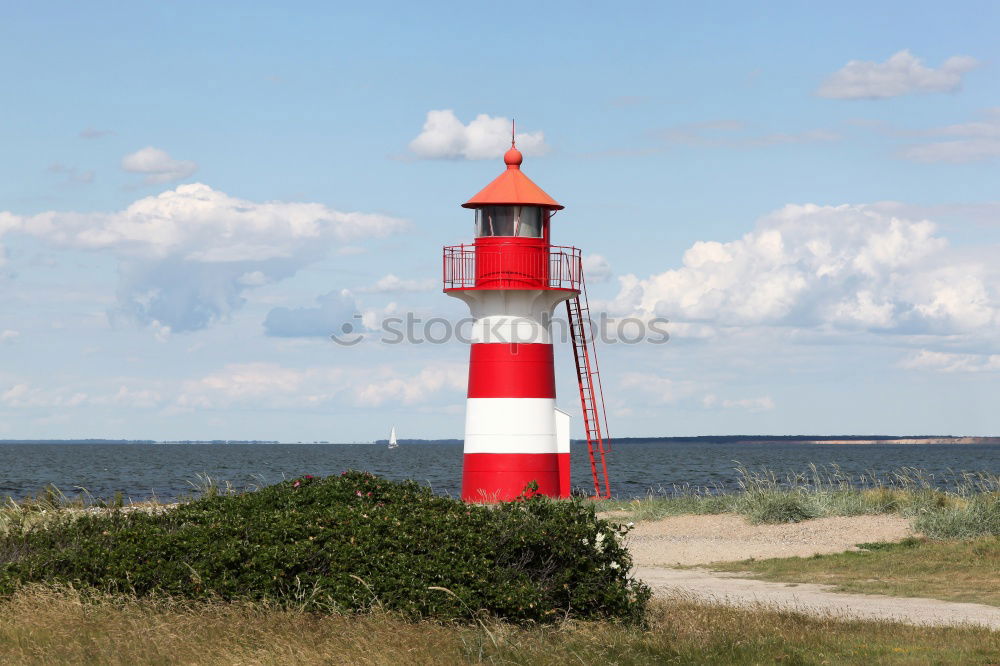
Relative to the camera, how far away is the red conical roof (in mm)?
25391

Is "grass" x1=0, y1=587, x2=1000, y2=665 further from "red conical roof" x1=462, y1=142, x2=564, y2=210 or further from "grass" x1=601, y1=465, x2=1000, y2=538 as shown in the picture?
"red conical roof" x1=462, y1=142, x2=564, y2=210

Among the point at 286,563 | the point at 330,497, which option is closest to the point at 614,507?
the point at 330,497

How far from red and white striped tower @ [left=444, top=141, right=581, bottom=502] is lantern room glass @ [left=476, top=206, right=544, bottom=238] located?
0.02m

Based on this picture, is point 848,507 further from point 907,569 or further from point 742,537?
point 907,569

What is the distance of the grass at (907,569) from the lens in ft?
55.7

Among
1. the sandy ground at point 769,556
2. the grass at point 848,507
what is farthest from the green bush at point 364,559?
the grass at point 848,507

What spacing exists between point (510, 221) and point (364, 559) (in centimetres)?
1479

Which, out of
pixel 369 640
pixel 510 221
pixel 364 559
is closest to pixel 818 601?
pixel 364 559

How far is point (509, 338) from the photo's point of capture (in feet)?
84.0

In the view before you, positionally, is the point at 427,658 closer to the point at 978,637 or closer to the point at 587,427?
the point at 978,637

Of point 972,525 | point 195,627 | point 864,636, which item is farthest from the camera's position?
point 972,525

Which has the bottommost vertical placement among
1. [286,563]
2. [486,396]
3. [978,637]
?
[978,637]

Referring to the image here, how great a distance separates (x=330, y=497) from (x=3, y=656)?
13.2 ft

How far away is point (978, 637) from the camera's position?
40.9 ft
